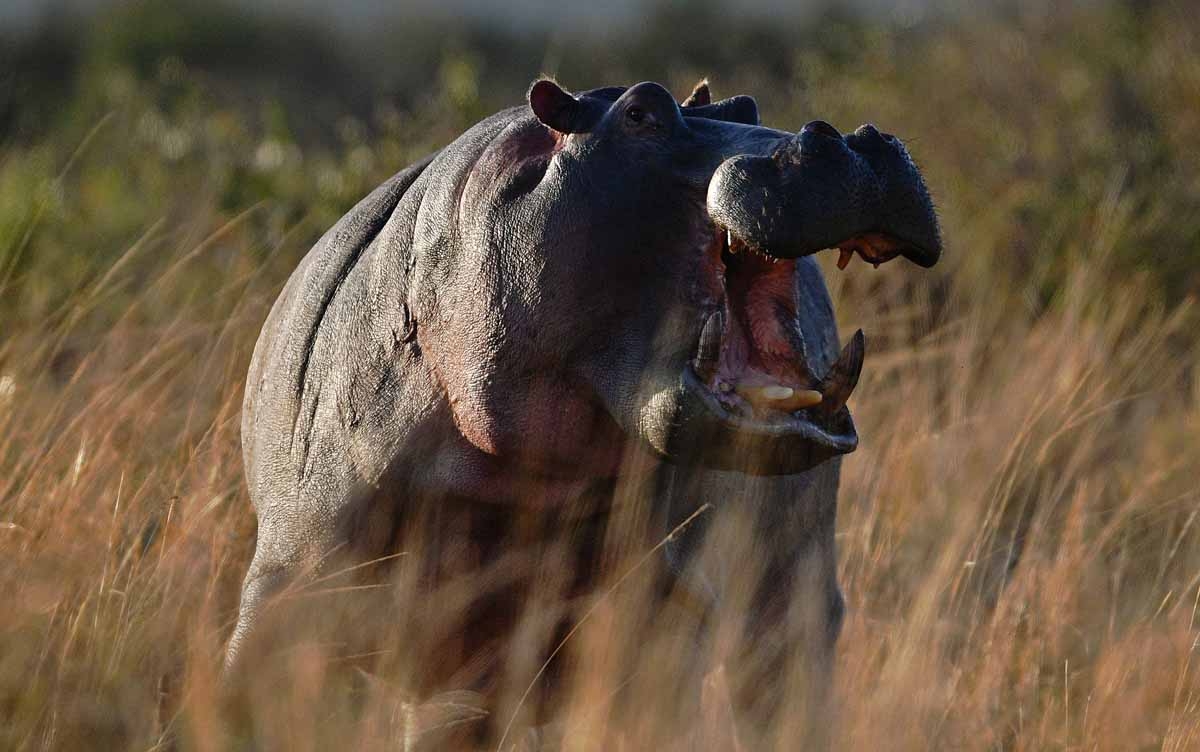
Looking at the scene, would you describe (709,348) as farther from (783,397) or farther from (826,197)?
(826,197)

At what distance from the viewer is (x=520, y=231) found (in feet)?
10.5

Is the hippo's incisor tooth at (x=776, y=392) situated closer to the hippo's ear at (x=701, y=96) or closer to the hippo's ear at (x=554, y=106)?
the hippo's ear at (x=554, y=106)

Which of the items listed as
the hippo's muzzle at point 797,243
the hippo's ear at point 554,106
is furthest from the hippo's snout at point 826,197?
the hippo's ear at point 554,106

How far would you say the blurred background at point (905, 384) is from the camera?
10.8 feet

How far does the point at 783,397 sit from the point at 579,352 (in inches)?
15.5

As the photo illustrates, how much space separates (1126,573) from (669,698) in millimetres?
2153

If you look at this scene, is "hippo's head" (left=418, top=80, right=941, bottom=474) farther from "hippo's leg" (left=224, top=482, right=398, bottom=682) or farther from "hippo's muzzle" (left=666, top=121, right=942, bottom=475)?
Result: "hippo's leg" (left=224, top=482, right=398, bottom=682)

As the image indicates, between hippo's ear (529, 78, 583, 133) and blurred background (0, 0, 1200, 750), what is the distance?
2.81 feet

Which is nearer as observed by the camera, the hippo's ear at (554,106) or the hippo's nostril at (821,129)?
the hippo's nostril at (821,129)

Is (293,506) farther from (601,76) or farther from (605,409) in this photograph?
(601,76)

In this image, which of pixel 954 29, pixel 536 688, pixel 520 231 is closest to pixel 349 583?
pixel 536 688

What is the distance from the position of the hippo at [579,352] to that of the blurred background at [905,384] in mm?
309

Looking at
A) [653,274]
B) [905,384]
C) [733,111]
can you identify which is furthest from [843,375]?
[905,384]

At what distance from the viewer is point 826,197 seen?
2.93 m
